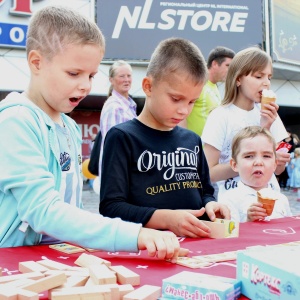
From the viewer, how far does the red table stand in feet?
3.13

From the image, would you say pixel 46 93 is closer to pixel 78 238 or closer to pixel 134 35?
pixel 78 238

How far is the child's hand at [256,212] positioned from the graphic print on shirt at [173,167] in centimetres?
21

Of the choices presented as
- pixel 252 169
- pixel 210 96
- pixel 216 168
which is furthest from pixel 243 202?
pixel 210 96

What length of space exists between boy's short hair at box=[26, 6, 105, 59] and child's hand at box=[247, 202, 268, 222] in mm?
844

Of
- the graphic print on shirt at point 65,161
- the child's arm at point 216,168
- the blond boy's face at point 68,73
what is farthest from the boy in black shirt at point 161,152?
the child's arm at point 216,168

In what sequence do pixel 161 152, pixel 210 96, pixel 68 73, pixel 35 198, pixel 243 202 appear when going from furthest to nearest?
1. pixel 210 96
2. pixel 243 202
3. pixel 161 152
4. pixel 68 73
5. pixel 35 198

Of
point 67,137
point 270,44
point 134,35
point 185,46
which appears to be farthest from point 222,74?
point 270,44

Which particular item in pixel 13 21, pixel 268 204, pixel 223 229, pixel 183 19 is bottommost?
pixel 223 229

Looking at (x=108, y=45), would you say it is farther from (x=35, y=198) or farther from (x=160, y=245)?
(x=160, y=245)

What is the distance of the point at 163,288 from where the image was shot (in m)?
0.78

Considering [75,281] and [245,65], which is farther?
[245,65]

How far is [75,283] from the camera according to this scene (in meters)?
0.80

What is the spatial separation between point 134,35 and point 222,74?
20.8 feet

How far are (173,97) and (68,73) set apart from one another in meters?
0.51
